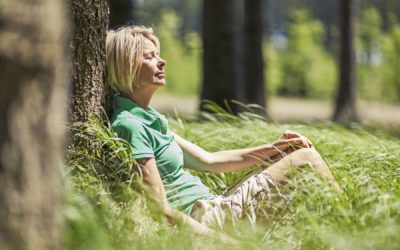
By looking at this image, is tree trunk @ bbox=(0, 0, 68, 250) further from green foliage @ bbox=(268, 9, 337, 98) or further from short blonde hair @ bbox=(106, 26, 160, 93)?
green foliage @ bbox=(268, 9, 337, 98)

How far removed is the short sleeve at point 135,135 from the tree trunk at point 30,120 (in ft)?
4.03

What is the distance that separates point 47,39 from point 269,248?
1.44m

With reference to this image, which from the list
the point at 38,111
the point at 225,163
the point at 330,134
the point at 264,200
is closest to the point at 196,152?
the point at 225,163

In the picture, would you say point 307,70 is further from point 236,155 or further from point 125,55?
point 125,55

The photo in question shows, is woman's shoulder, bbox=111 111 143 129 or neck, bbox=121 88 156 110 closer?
woman's shoulder, bbox=111 111 143 129

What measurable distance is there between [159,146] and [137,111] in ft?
0.65

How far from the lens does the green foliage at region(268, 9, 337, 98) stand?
90.6 feet

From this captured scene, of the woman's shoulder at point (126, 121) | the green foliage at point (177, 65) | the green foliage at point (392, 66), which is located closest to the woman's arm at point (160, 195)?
the woman's shoulder at point (126, 121)

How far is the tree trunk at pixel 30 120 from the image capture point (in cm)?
237

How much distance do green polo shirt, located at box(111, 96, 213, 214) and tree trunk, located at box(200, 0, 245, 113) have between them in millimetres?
6751

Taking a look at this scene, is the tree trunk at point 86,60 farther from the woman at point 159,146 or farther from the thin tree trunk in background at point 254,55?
the thin tree trunk in background at point 254,55

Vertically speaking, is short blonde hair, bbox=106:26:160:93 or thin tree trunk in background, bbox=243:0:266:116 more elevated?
short blonde hair, bbox=106:26:160:93

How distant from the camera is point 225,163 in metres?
4.38

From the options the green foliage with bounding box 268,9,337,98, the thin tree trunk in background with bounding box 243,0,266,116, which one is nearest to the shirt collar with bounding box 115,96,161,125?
the thin tree trunk in background with bounding box 243,0,266,116
